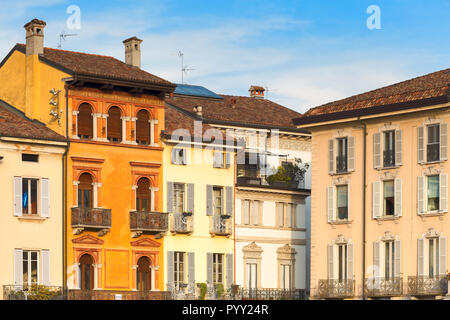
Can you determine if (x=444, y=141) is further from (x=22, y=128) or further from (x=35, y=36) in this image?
(x=35, y=36)

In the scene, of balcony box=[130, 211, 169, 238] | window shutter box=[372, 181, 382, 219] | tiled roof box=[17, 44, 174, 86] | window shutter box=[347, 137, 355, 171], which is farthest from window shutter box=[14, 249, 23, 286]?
window shutter box=[372, 181, 382, 219]

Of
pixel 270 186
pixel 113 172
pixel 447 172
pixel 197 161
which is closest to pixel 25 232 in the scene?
pixel 113 172

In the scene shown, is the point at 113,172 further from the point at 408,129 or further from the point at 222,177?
the point at 408,129

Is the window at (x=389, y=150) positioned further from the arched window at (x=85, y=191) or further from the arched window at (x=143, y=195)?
the arched window at (x=85, y=191)

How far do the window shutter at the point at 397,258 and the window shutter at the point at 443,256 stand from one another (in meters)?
2.82

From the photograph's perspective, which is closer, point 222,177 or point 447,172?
point 447,172

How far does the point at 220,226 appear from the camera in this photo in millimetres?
71688

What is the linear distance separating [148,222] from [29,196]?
7.19 metres

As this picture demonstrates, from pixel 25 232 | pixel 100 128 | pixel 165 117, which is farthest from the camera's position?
pixel 165 117

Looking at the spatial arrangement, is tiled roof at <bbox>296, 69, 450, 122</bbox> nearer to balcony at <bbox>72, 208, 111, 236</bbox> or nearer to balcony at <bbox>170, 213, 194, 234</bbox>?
balcony at <bbox>170, 213, 194, 234</bbox>

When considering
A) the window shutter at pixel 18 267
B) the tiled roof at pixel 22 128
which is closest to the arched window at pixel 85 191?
the tiled roof at pixel 22 128

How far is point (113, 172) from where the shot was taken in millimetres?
68000

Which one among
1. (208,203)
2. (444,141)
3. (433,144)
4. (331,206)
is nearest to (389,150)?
(433,144)

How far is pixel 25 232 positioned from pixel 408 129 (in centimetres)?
2115
